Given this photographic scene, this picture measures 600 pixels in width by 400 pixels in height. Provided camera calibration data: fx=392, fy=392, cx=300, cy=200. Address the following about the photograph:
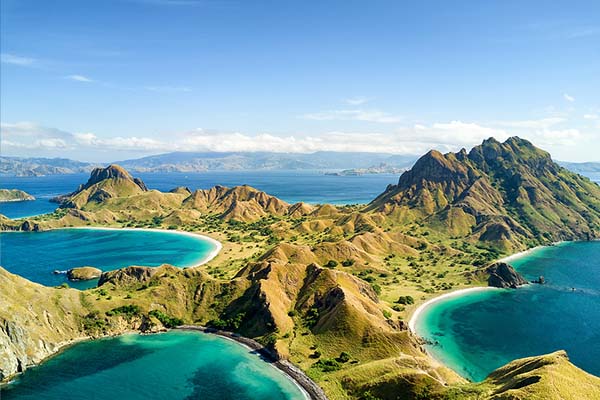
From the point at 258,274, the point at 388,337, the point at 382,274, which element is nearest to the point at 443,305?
the point at 382,274

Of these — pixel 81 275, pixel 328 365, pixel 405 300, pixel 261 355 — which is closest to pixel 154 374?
pixel 261 355

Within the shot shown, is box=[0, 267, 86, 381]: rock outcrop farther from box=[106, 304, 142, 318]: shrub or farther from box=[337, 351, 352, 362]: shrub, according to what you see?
box=[337, 351, 352, 362]: shrub

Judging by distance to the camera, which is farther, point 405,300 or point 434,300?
point 434,300

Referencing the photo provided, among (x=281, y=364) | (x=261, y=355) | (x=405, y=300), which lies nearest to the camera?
(x=281, y=364)

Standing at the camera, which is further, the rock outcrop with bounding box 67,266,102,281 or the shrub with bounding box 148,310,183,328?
the rock outcrop with bounding box 67,266,102,281

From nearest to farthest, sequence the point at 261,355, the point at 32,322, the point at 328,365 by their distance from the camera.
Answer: the point at 328,365 < the point at 261,355 < the point at 32,322

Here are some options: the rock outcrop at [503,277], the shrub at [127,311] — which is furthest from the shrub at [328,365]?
the rock outcrop at [503,277]

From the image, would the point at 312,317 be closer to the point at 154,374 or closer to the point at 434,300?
the point at 154,374

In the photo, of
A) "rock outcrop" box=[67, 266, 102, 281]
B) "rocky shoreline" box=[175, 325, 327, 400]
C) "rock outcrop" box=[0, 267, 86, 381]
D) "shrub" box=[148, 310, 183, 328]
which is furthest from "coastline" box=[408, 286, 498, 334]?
"rock outcrop" box=[67, 266, 102, 281]
